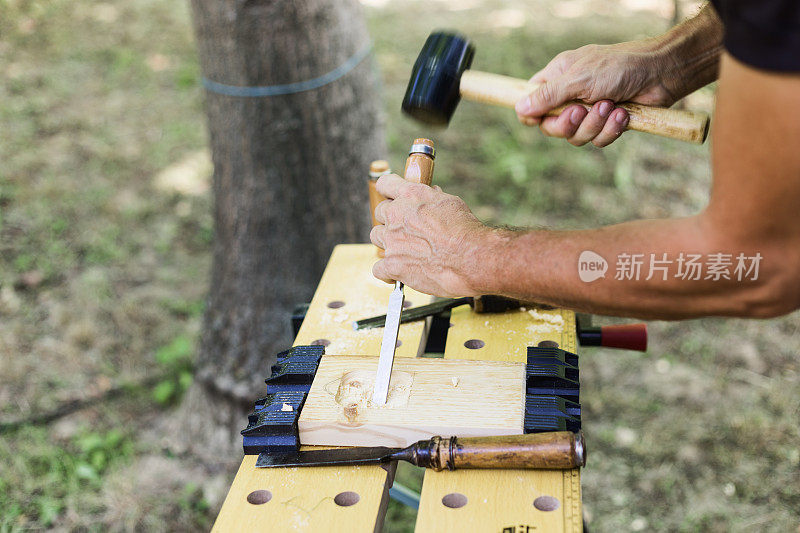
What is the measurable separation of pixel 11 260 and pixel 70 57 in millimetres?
3312

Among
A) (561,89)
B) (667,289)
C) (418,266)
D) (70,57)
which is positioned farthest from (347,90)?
(70,57)

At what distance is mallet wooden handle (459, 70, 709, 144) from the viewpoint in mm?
1900

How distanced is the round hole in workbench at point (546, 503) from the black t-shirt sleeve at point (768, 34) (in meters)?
0.93

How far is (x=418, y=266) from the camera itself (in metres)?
1.75

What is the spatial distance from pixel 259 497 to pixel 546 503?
633 mm

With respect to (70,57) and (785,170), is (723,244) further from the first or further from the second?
(70,57)

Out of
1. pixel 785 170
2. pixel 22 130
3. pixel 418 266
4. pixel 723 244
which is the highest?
pixel 785 170

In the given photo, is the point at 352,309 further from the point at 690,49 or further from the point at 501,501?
the point at 690,49

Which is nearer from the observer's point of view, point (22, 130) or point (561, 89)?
point (561, 89)

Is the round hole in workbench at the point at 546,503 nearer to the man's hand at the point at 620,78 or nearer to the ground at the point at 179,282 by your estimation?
the man's hand at the point at 620,78

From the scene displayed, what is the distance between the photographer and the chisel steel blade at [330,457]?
1.58m

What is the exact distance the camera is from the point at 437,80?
2.11 meters

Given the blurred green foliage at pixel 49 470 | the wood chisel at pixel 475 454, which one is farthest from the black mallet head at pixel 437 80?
the blurred green foliage at pixel 49 470

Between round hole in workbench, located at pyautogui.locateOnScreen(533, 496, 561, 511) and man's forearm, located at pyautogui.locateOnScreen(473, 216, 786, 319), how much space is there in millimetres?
420
